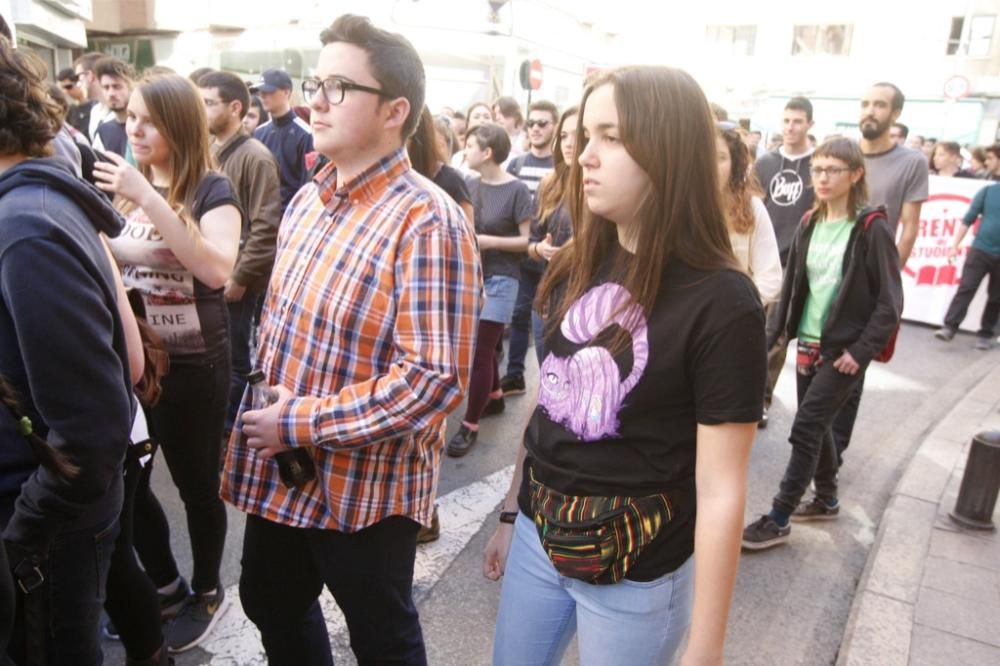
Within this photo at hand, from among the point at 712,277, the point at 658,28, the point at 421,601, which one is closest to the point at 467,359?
the point at 712,277

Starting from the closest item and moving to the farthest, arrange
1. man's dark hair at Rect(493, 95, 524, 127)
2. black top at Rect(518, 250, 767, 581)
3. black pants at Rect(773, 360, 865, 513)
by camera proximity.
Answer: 1. black top at Rect(518, 250, 767, 581)
2. black pants at Rect(773, 360, 865, 513)
3. man's dark hair at Rect(493, 95, 524, 127)

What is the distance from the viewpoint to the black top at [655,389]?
1.33 m

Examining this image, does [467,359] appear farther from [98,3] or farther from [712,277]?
[98,3]

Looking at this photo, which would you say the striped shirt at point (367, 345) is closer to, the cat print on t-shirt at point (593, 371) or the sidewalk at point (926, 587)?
the cat print on t-shirt at point (593, 371)

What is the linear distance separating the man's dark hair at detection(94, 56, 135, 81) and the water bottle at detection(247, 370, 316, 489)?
164 inches

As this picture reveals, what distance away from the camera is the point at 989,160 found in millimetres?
10094

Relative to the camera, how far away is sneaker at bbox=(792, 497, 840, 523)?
13.0 ft

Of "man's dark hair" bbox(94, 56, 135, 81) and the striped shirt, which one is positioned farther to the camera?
"man's dark hair" bbox(94, 56, 135, 81)

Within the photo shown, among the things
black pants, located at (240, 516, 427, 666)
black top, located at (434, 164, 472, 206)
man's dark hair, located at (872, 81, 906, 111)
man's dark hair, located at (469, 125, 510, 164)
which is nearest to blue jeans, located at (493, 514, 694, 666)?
black pants, located at (240, 516, 427, 666)

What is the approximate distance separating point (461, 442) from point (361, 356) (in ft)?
9.31

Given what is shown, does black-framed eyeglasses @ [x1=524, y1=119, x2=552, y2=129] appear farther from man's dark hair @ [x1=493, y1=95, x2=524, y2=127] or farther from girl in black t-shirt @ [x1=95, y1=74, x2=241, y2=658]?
girl in black t-shirt @ [x1=95, y1=74, x2=241, y2=658]

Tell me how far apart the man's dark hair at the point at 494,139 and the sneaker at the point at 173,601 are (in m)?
3.19

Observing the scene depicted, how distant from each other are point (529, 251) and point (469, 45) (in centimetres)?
1692

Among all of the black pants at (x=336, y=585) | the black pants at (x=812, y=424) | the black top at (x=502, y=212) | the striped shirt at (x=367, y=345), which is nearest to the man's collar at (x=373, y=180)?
the striped shirt at (x=367, y=345)
